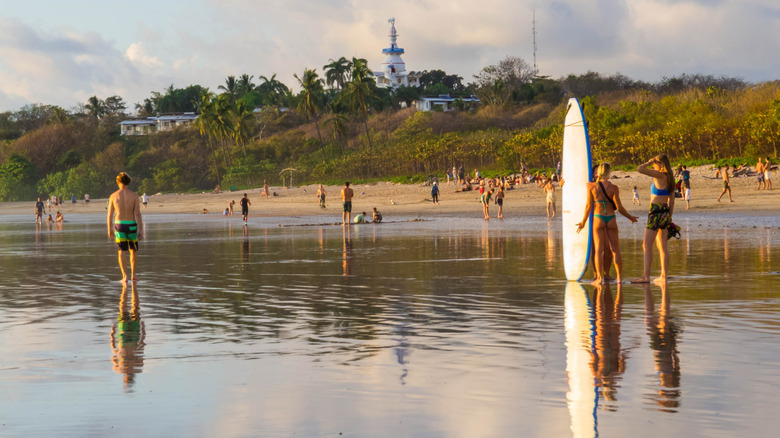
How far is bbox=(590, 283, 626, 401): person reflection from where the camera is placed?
5.99m

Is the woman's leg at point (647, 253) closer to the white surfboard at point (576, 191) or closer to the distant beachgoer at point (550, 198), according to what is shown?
the white surfboard at point (576, 191)

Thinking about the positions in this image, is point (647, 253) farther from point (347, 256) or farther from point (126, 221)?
point (347, 256)

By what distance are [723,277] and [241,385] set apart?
326 inches

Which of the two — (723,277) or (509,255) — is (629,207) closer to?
(509,255)

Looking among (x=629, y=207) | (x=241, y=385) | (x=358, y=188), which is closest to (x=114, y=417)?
(x=241, y=385)

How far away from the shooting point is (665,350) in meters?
7.08

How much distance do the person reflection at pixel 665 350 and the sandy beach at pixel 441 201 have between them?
72.8 ft

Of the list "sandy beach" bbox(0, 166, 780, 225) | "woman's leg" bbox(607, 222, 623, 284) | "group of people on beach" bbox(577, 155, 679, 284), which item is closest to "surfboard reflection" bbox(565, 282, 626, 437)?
"woman's leg" bbox(607, 222, 623, 284)

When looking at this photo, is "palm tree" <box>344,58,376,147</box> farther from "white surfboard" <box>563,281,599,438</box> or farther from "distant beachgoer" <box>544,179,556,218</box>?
"white surfboard" <box>563,281,599,438</box>

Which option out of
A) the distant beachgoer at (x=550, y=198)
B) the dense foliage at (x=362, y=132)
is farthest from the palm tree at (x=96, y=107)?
the distant beachgoer at (x=550, y=198)

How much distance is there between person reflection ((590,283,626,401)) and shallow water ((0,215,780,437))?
0.03 m

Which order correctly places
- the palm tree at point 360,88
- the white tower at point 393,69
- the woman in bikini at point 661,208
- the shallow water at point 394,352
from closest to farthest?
the shallow water at point 394,352
the woman in bikini at point 661,208
the palm tree at point 360,88
the white tower at point 393,69

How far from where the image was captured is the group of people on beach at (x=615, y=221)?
11.6 meters

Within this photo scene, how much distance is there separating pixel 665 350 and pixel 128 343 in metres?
4.61
